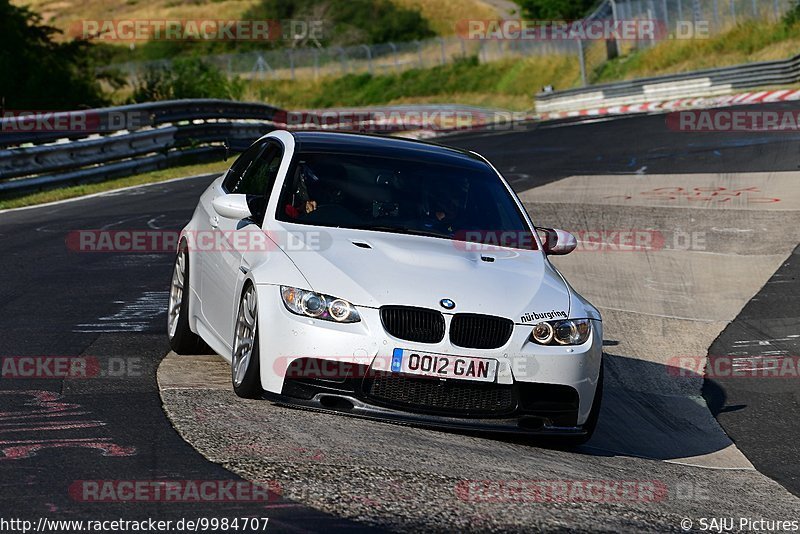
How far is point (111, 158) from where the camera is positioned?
21.9m

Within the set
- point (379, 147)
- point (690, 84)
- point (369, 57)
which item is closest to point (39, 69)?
point (690, 84)

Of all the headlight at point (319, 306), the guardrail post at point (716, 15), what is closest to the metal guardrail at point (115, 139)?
the headlight at point (319, 306)

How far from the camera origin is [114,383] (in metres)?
7.41

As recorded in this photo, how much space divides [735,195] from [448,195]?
1030 cm

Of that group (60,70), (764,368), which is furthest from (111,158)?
(764,368)

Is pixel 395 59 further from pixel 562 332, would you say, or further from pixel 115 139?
pixel 562 332

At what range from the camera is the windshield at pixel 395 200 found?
7.72m

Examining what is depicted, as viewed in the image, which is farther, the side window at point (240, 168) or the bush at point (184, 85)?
the bush at point (184, 85)

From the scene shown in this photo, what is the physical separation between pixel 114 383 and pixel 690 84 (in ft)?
116

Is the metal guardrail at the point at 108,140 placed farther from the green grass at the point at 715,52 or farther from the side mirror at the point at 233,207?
the green grass at the point at 715,52

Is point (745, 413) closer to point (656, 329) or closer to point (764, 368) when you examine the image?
point (764, 368)

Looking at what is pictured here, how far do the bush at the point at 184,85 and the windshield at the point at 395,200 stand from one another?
23512 mm

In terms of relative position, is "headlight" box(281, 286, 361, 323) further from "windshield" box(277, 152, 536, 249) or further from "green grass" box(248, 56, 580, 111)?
"green grass" box(248, 56, 580, 111)

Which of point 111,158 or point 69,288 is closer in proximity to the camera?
point 69,288
